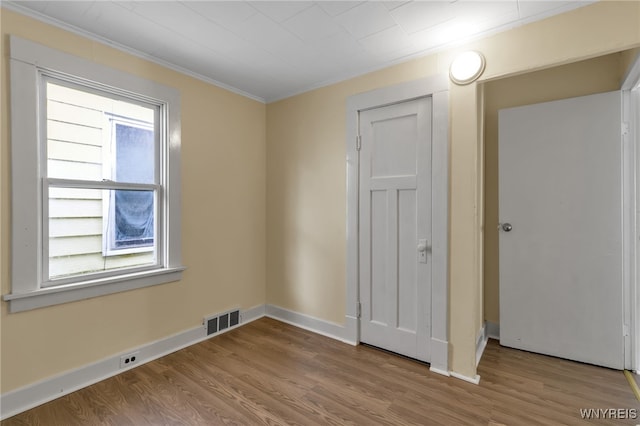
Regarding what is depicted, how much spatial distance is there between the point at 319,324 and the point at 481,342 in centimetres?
147

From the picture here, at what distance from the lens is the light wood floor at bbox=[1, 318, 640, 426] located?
1.78 meters

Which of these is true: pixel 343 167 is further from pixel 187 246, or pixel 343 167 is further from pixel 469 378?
pixel 469 378

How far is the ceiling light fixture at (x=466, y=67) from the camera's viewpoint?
2.09 m

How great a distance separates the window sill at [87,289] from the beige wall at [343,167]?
1.16 meters

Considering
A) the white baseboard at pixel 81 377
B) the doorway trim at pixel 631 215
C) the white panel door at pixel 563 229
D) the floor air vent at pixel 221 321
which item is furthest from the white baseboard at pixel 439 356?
the white baseboard at pixel 81 377

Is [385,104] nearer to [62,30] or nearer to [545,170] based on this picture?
[545,170]

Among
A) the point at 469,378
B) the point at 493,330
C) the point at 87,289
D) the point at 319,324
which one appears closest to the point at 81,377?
the point at 87,289

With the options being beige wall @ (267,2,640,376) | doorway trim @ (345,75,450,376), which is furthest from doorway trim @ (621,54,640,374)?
doorway trim @ (345,75,450,376)

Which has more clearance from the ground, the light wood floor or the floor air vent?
the floor air vent

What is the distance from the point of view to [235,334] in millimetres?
2936

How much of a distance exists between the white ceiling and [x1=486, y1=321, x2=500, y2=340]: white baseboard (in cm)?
249

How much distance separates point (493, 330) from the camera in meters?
2.88

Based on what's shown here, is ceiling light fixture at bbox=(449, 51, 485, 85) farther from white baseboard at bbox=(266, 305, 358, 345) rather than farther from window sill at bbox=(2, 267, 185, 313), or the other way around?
window sill at bbox=(2, 267, 185, 313)

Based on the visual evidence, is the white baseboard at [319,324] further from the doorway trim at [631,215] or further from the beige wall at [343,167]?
the doorway trim at [631,215]
